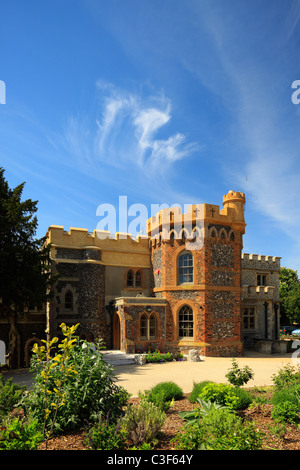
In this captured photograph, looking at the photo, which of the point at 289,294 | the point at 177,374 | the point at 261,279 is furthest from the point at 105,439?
the point at 289,294

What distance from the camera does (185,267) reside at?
70.6 feet

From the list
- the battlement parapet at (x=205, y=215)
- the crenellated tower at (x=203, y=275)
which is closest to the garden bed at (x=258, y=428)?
the crenellated tower at (x=203, y=275)

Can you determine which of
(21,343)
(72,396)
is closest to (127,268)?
(21,343)

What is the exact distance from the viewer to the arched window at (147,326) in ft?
67.4

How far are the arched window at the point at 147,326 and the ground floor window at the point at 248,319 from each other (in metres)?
8.49

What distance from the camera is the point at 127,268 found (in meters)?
23.4

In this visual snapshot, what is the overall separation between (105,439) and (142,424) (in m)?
0.76

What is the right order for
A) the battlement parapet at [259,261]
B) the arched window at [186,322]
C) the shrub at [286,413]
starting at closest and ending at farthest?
the shrub at [286,413], the arched window at [186,322], the battlement parapet at [259,261]

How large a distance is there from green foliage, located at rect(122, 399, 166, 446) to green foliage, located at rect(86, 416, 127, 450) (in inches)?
9.0

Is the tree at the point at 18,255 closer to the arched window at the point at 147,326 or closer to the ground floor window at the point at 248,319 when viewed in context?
the arched window at the point at 147,326

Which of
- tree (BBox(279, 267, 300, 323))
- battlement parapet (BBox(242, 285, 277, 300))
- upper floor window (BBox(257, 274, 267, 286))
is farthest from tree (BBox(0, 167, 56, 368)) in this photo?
tree (BBox(279, 267, 300, 323))

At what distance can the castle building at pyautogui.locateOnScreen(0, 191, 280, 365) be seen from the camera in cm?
2045
